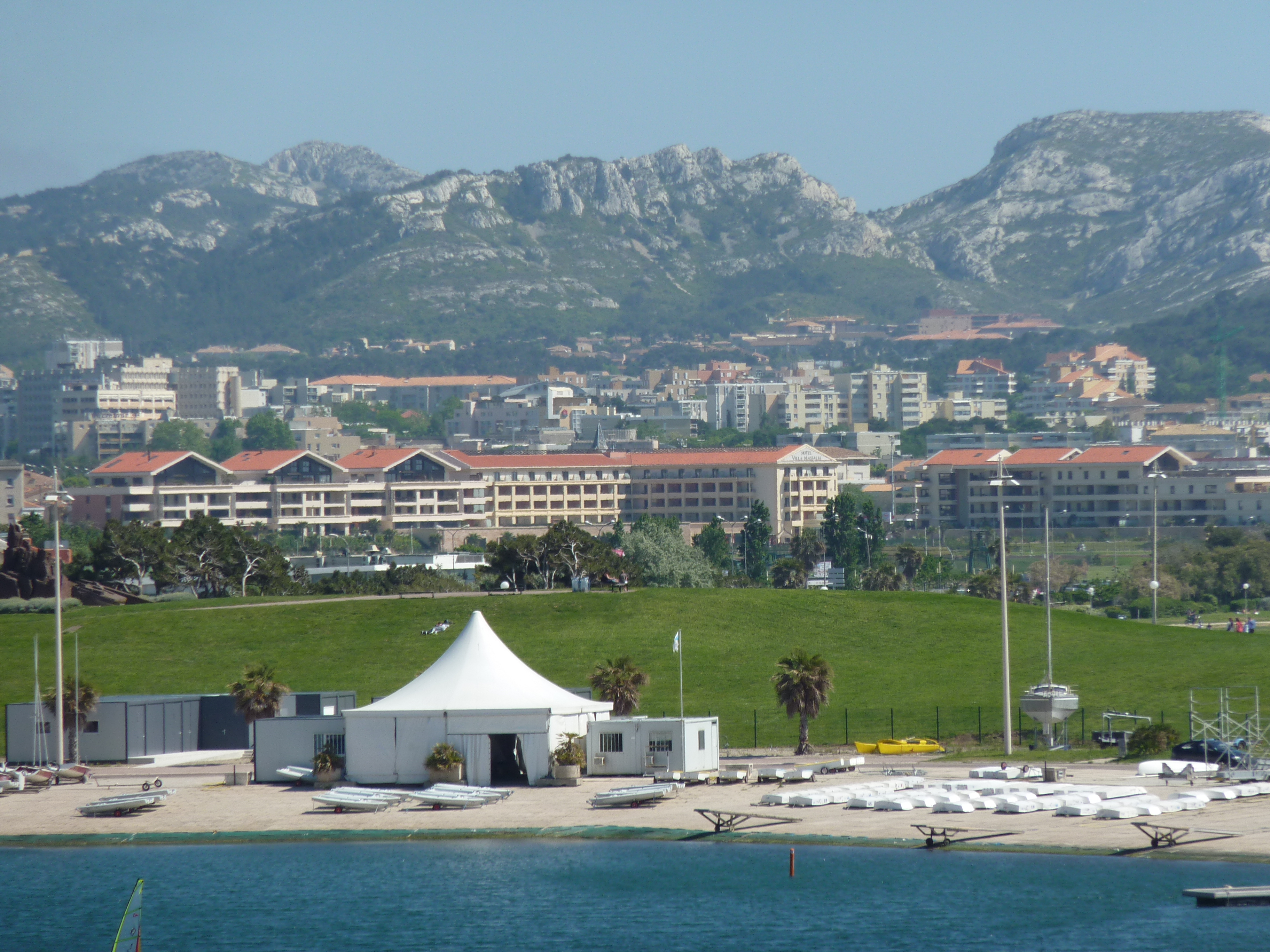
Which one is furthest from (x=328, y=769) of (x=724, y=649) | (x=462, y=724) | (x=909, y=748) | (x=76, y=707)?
(x=724, y=649)

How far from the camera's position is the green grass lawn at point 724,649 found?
278ft

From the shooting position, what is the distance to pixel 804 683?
74625mm

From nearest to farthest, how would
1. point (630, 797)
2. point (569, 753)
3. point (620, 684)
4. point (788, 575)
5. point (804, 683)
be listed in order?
1. point (630, 797)
2. point (569, 753)
3. point (804, 683)
4. point (620, 684)
5. point (788, 575)

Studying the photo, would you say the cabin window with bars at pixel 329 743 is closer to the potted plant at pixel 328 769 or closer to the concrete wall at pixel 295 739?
the concrete wall at pixel 295 739

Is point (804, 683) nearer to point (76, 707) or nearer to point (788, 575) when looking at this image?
point (76, 707)

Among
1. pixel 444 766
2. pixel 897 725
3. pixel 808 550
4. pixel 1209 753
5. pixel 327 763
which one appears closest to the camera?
pixel 1209 753

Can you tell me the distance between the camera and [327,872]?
190 ft

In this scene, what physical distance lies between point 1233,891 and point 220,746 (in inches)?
1893

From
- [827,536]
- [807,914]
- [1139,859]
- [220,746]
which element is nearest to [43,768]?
[220,746]

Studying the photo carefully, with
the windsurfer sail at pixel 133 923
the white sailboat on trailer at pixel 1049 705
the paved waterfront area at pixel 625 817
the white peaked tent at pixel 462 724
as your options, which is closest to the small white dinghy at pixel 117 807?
the paved waterfront area at pixel 625 817

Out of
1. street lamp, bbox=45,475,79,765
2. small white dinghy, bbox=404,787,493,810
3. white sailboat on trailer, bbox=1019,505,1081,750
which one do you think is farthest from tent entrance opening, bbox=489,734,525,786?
white sailboat on trailer, bbox=1019,505,1081,750

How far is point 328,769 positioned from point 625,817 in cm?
1416

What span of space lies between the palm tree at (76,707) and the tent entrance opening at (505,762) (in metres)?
19.0

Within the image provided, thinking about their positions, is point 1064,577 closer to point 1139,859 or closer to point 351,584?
point 351,584
